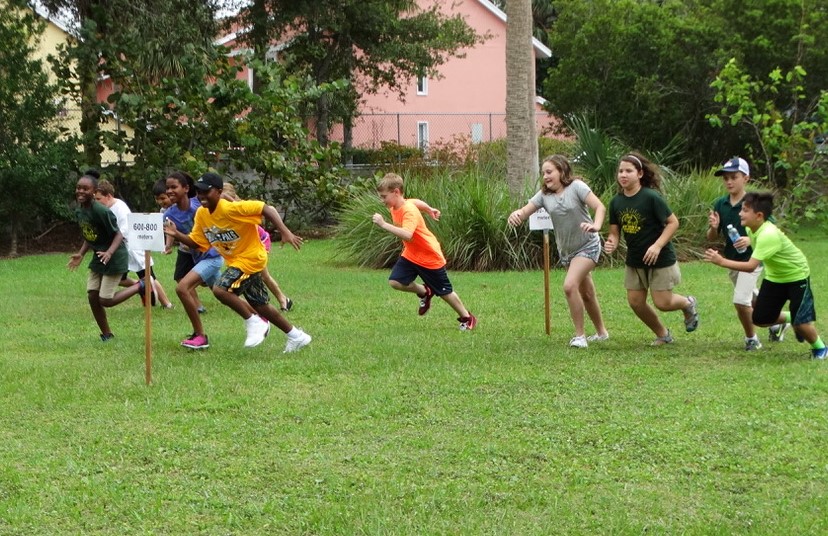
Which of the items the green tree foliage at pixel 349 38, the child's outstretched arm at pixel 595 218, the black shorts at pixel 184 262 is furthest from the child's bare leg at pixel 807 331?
the green tree foliage at pixel 349 38

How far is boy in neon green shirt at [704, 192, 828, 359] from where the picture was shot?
811 cm

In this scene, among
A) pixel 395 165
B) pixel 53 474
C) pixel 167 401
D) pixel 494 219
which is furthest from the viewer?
pixel 395 165

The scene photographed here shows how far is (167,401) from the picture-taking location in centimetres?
727

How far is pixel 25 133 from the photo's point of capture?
20.4 m

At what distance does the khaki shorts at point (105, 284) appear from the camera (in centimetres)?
991

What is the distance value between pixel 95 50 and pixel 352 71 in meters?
12.3

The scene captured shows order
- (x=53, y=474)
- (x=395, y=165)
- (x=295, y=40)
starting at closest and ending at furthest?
(x=53, y=474) → (x=395, y=165) → (x=295, y=40)

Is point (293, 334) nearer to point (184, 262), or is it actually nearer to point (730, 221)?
point (184, 262)

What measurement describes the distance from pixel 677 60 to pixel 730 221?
18.2m

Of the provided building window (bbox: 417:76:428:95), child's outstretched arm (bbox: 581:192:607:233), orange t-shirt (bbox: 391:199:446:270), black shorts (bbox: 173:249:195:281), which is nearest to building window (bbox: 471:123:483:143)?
building window (bbox: 417:76:428:95)

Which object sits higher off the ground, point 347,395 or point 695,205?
point 695,205

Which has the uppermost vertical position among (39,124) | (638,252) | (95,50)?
Result: (95,50)

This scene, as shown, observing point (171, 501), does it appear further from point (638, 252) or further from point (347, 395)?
point (638, 252)

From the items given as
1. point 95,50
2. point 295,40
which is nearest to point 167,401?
point 95,50
